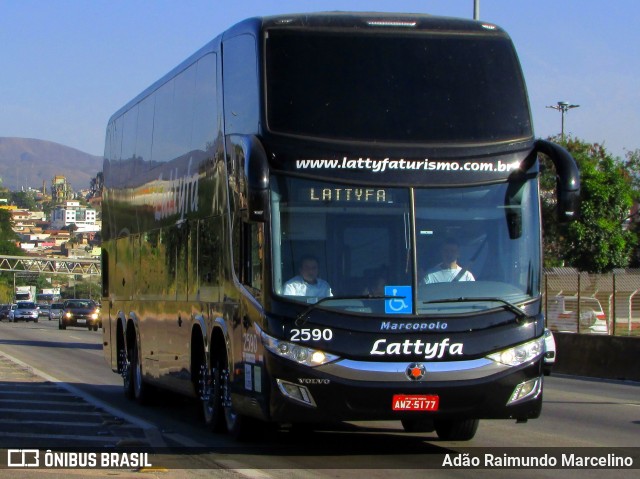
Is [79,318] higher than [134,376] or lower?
lower

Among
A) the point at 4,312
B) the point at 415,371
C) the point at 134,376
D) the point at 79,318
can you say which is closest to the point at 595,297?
the point at 134,376

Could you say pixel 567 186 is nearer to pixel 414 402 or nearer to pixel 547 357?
pixel 547 357

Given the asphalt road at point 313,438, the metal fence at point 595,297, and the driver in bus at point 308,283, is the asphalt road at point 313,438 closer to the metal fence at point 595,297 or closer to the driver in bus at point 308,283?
the driver in bus at point 308,283

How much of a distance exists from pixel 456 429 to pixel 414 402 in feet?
7.46

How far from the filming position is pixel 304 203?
1064cm

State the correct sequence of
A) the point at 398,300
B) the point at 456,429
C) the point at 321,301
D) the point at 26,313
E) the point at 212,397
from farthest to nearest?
the point at 26,313 < the point at 212,397 < the point at 456,429 < the point at 398,300 < the point at 321,301

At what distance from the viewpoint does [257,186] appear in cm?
1027

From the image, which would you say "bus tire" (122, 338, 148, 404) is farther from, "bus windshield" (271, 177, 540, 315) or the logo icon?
"bus windshield" (271, 177, 540, 315)

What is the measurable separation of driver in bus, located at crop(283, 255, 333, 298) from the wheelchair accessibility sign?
50cm

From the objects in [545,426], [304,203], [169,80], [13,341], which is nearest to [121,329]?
[169,80]

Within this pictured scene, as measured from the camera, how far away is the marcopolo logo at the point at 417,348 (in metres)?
10.3

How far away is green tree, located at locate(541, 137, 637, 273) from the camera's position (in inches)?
1656

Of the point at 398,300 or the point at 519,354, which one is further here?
the point at 519,354

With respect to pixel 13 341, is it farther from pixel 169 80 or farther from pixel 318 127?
pixel 318 127
